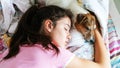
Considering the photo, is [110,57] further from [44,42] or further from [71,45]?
[44,42]

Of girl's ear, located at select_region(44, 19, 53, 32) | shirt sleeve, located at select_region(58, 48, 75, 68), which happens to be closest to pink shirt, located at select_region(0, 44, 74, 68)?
shirt sleeve, located at select_region(58, 48, 75, 68)

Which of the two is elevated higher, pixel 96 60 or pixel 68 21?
pixel 68 21

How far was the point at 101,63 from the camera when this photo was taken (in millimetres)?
1150

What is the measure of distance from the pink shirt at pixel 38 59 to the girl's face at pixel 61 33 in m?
0.07

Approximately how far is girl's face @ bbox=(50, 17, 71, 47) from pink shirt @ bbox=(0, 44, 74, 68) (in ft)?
0.23

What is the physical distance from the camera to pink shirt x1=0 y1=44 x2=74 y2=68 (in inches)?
41.2

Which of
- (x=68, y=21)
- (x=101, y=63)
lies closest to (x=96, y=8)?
(x=68, y=21)

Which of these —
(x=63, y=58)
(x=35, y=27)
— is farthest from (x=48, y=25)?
(x=63, y=58)

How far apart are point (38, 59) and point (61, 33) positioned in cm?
18

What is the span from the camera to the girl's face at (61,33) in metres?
1.17

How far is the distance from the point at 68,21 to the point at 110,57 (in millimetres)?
266

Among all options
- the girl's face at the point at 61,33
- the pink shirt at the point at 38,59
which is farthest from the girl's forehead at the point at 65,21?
the pink shirt at the point at 38,59

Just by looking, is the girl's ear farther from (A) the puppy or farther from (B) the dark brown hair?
(A) the puppy

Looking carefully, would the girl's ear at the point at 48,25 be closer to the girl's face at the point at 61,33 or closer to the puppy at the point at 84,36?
the girl's face at the point at 61,33
